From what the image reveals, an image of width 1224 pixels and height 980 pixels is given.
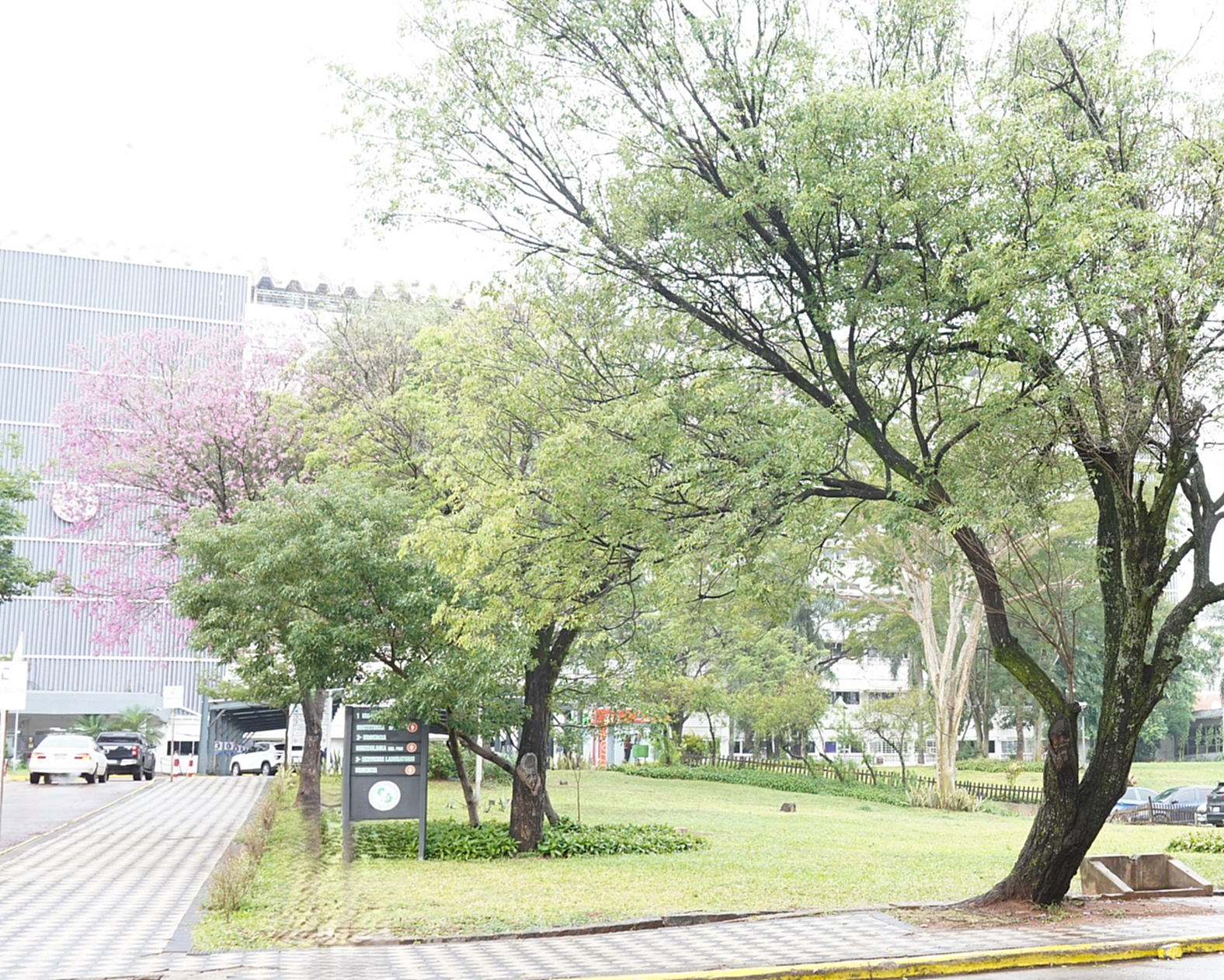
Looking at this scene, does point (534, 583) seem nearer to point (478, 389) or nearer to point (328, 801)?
point (478, 389)

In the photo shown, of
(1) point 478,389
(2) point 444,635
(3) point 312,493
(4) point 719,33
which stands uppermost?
(4) point 719,33

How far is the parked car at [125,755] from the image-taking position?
37.6 metres

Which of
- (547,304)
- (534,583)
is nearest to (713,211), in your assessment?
(547,304)

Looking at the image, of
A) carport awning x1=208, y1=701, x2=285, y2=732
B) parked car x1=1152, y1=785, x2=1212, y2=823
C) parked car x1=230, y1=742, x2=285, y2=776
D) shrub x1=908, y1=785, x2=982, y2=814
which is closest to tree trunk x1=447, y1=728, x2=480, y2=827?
shrub x1=908, y1=785, x2=982, y2=814

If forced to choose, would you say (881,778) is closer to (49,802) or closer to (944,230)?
(49,802)

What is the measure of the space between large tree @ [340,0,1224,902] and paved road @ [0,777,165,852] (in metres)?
12.2

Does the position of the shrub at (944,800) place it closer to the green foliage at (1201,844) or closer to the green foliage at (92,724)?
the green foliage at (1201,844)

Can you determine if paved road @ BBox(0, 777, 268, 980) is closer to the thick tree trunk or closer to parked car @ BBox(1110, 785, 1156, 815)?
the thick tree trunk

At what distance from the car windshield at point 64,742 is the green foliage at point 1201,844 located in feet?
89.0

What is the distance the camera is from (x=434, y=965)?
8.92m

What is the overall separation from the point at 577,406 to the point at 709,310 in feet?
7.22

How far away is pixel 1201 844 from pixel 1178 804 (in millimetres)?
16494

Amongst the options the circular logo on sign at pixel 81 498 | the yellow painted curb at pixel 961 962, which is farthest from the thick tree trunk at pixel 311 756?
the yellow painted curb at pixel 961 962

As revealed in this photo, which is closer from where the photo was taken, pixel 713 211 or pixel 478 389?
pixel 713 211
